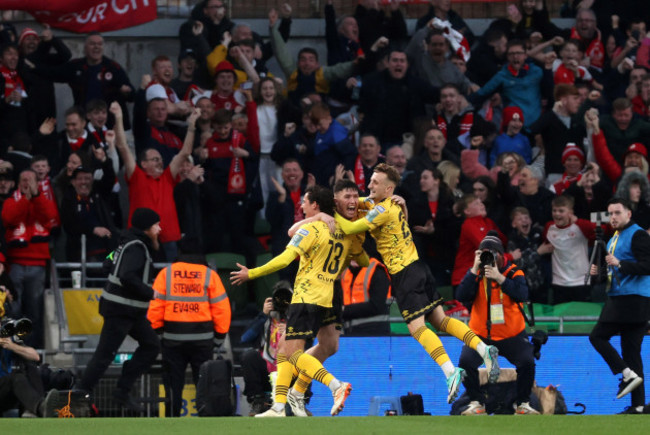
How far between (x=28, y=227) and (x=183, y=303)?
9.02 feet

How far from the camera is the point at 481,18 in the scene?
68.2 ft

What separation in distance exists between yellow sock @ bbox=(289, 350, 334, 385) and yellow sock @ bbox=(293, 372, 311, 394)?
0.08 metres

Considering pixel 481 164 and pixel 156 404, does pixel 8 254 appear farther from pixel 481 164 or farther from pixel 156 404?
pixel 481 164

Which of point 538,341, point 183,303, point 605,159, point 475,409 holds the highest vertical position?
point 605,159

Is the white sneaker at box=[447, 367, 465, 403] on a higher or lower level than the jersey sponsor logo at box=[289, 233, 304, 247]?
lower

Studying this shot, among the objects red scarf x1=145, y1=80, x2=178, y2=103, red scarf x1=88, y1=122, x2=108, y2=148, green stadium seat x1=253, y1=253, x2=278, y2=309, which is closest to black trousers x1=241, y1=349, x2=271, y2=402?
green stadium seat x1=253, y1=253, x2=278, y2=309

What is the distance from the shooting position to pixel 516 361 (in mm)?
12703

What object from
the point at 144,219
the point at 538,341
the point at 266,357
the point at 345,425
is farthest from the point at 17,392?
the point at 538,341

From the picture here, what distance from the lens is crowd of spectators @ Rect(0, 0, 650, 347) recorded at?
16.0 m

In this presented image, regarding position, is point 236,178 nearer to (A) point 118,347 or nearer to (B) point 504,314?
(A) point 118,347

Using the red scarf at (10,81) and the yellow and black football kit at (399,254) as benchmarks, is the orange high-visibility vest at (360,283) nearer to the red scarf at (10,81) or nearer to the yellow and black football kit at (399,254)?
the yellow and black football kit at (399,254)

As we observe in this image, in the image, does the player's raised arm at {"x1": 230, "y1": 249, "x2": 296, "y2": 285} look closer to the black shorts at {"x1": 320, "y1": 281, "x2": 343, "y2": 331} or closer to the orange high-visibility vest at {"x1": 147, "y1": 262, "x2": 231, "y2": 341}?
the black shorts at {"x1": 320, "y1": 281, "x2": 343, "y2": 331}

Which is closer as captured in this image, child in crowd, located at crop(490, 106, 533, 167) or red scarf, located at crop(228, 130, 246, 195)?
red scarf, located at crop(228, 130, 246, 195)

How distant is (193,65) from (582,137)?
17.8 feet
